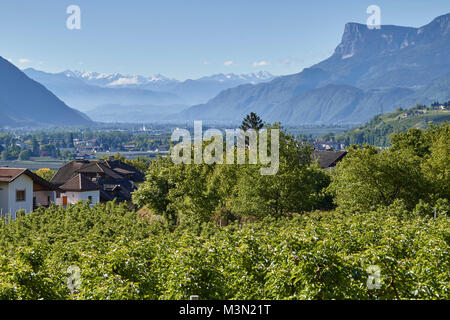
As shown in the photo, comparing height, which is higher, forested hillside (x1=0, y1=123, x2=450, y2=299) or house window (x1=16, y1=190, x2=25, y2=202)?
forested hillside (x1=0, y1=123, x2=450, y2=299)

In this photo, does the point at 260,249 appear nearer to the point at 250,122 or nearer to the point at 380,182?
the point at 380,182

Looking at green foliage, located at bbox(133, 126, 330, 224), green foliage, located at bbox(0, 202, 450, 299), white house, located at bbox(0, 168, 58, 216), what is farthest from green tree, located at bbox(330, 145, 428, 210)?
white house, located at bbox(0, 168, 58, 216)

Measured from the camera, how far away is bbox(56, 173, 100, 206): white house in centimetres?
5138

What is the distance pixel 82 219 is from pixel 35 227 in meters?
2.31

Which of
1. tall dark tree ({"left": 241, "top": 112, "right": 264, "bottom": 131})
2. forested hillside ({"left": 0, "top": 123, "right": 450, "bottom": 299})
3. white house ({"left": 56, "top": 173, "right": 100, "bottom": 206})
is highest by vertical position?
tall dark tree ({"left": 241, "top": 112, "right": 264, "bottom": 131})

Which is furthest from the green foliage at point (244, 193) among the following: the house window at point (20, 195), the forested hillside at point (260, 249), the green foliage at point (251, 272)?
the green foliage at point (251, 272)

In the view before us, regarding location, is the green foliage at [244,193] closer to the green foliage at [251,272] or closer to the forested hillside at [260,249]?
the forested hillside at [260,249]

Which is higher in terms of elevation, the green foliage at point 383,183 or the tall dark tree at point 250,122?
the tall dark tree at point 250,122

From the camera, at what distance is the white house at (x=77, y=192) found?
169 feet

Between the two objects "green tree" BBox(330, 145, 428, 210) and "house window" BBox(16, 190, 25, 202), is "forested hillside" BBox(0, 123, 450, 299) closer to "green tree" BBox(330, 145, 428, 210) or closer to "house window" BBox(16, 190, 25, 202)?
"green tree" BBox(330, 145, 428, 210)

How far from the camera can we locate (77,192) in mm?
51531
